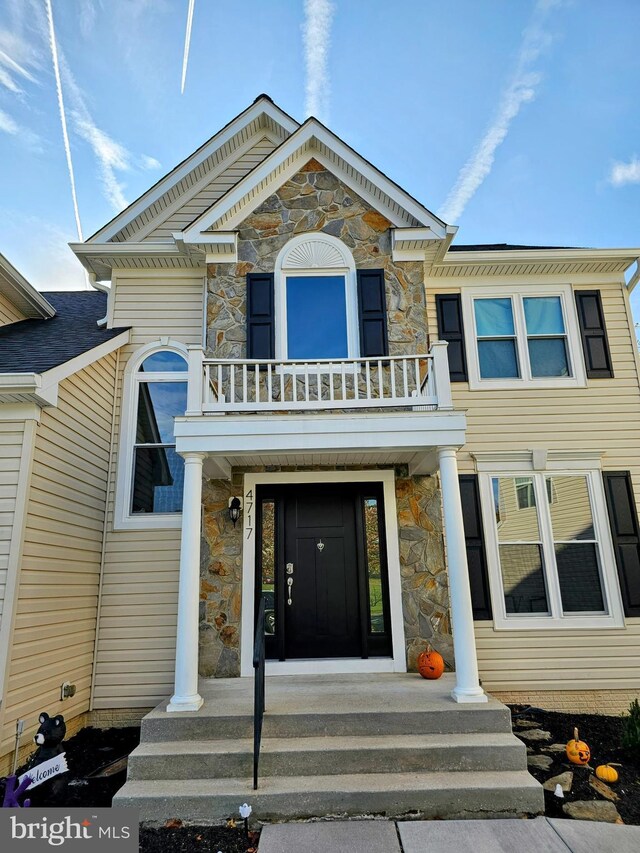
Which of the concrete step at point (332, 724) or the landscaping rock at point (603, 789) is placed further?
the concrete step at point (332, 724)

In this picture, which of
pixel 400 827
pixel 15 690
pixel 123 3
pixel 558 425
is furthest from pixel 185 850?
pixel 123 3

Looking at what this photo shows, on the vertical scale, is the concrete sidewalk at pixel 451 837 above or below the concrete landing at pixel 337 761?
below

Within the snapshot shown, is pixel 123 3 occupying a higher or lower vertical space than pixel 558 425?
higher

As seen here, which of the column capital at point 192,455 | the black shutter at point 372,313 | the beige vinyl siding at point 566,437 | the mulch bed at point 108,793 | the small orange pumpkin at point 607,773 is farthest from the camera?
the black shutter at point 372,313

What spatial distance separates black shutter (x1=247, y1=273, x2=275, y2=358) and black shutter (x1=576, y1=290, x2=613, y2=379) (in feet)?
14.1

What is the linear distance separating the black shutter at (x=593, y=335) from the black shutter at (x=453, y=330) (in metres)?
1.67

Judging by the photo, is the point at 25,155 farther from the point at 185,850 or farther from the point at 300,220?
the point at 185,850

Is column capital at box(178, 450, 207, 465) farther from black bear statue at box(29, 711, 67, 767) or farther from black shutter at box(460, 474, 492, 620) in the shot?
black shutter at box(460, 474, 492, 620)

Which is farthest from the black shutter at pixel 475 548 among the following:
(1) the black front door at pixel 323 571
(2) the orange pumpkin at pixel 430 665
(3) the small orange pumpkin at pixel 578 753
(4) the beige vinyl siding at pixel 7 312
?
(4) the beige vinyl siding at pixel 7 312

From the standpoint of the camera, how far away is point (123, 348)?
6.52 metres

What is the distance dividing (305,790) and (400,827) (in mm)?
691

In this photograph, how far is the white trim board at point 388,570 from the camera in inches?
212

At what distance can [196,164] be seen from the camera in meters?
7.09

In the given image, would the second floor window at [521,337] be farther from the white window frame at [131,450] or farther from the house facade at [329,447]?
the white window frame at [131,450]
